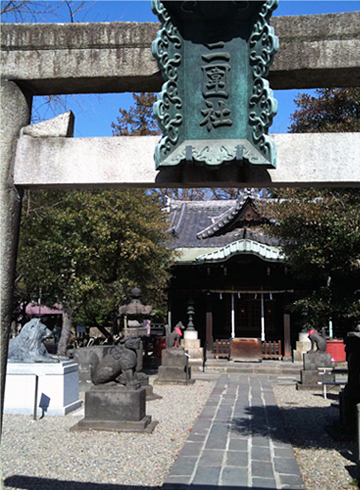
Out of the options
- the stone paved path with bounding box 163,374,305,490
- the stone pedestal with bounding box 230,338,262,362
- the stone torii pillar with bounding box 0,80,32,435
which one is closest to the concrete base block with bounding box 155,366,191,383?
the stone paved path with bounding box 163,374,305,490

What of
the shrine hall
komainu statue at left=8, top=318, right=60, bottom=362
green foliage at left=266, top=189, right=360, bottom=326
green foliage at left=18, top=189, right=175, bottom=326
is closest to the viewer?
green foliage at left=266, top=189, right=360, bottom=326

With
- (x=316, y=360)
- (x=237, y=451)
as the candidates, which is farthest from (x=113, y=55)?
(x=316, y=360)

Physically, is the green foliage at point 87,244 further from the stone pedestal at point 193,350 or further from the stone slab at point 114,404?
the stone slab at point 114,404

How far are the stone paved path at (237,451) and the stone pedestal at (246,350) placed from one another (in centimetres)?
607

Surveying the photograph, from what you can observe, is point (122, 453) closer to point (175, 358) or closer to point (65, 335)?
point (175, 358)

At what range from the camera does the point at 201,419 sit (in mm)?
8375

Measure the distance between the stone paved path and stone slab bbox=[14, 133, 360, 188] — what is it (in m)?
3.64

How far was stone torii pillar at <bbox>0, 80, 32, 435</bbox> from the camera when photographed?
307 centimetres

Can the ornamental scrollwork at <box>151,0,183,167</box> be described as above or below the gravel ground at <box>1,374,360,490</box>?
above

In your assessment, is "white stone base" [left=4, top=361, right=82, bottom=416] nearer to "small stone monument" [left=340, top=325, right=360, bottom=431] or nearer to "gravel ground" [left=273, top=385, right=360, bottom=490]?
"gravel ground" [left=273, top=385, right=360, bottom=490]

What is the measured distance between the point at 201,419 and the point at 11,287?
6238 mm

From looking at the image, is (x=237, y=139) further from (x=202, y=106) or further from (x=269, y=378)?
(x=269, y=378)

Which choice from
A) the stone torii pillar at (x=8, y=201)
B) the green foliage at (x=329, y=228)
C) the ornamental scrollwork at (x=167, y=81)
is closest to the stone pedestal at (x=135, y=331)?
the green foliage at (x=329, y=228)

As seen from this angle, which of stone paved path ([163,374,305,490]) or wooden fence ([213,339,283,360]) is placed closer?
stone paved path ([163,374,305,490])
